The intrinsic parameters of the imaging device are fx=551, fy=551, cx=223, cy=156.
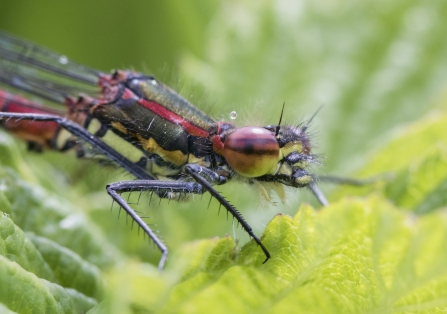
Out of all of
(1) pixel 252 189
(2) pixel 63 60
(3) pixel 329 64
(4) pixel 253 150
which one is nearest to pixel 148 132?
(1) pixel 252 189

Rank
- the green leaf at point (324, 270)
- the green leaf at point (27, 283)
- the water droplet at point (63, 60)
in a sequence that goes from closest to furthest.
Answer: the green leaf at point (324, 270), the green leaf at point (27, 283), the water droplet at point (63, 60)

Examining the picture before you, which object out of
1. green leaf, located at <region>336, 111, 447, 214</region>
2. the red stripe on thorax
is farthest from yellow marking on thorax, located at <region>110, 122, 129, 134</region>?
green leaf, located at <region>336, 111, 447, 214</region>

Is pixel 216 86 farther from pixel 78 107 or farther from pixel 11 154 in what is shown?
pixel 11 154

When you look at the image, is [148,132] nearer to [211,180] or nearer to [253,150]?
[211,180]

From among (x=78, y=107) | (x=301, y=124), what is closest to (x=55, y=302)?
(x=301, y=124)

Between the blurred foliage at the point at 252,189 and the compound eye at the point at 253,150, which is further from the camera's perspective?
the compound eye at the point at 253,150

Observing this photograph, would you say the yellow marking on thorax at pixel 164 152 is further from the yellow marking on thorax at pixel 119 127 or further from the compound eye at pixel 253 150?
the compound eye at pixel 253 150

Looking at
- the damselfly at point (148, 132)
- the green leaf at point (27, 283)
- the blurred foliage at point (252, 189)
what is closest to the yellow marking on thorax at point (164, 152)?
the damselfly at point (148, 132)
